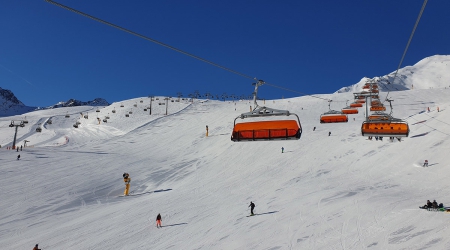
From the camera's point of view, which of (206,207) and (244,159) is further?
(244,159)

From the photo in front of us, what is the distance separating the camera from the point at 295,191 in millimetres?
20953

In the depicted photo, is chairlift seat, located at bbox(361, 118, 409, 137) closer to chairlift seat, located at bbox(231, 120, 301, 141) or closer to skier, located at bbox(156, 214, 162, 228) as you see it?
chairlift seat, located at bbox(231, 120, 301, 141)

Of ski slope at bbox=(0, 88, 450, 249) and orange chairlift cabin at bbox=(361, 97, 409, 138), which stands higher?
orange chairlift cabin at bbox=(361, 97, 409, 138)

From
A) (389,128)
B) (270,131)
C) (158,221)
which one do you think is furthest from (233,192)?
(270,131)

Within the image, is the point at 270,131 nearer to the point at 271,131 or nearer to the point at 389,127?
the point at 271,131

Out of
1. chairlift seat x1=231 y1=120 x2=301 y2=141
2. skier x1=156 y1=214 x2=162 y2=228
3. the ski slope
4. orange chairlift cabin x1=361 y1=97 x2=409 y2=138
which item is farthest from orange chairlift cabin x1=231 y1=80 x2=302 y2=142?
skier x1=156 y1=214 x2=162 y2=228

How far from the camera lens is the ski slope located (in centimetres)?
1386

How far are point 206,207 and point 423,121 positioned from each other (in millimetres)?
29384

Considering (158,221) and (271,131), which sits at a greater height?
(271,131)

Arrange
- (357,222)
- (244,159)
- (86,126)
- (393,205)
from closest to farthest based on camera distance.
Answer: (357,222) → (393,205) → (244,159) → (86,126)

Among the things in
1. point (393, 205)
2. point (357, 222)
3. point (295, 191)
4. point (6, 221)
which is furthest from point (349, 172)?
point (6, 221)

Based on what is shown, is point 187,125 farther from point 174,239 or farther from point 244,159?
point 174,239

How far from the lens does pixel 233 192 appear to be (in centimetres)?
2248

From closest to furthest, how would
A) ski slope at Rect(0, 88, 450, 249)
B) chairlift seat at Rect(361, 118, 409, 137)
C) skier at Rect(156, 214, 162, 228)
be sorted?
1. ski slope at Rect(0, 88, 450, 249)
2. chairlift seat at Rect(361, 118, 409, 137)
3. skier at Rect(156, 214, 162, 228)
